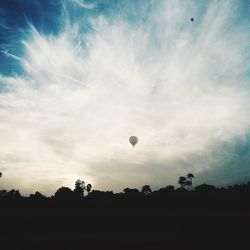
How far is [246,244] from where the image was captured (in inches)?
862

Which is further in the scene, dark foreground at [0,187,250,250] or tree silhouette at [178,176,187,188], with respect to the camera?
tree silhouette at [178,176,187,188]

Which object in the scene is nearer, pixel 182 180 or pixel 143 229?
pixel 143 229

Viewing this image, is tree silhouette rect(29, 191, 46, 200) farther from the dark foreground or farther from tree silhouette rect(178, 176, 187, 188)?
tree silhouette rect(178, 176, 187, 188)

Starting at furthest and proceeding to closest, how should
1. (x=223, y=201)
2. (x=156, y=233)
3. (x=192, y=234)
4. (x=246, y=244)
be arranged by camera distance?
(x=223, y=201) → (x=156, y=233) → (x=192, y=234) → (x=246, y=244)

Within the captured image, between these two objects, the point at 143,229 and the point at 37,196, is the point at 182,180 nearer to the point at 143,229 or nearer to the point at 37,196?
the point at 37,196

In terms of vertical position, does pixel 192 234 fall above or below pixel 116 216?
below

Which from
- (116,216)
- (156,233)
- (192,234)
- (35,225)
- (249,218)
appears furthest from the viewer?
(116,216)

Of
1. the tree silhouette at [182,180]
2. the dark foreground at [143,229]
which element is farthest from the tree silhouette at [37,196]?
the tree silhouette at [182,180]

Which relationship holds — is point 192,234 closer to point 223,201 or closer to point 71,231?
point 71,231

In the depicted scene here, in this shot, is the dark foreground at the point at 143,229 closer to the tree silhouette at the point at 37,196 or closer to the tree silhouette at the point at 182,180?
the tree silhouette at the point at 37,196

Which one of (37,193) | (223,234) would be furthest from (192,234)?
(37,193)

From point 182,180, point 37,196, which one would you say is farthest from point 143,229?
point 182,180

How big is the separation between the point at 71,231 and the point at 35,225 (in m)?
8.36

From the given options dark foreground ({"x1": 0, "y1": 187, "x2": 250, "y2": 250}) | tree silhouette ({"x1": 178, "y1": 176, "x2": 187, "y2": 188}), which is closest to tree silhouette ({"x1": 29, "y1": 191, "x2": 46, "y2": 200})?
dark foreground ({"x1": 0, "y1": 187, "x2": 250, "y2": 250})
